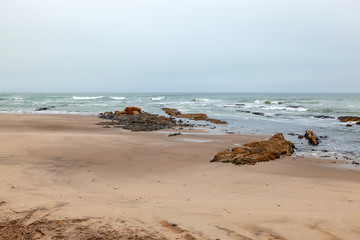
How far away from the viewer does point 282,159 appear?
8.97m

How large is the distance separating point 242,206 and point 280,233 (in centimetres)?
102

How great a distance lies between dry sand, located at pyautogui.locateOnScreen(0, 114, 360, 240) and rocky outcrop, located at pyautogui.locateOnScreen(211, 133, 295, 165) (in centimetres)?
34

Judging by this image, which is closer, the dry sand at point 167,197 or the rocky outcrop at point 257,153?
the dry sand at point 167,197

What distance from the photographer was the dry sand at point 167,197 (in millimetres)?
3311

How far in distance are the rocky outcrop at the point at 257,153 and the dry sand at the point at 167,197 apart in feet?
1.11

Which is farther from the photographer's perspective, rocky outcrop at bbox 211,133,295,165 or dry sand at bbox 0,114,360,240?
rocky outcrop at bbox 211,133,295,165

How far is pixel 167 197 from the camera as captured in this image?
15.9 feet

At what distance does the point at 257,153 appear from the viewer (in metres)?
8.86

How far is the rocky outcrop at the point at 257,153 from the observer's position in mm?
8148

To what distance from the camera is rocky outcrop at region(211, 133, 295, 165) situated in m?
8.15

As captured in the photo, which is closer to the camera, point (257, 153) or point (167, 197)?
point (167, 197)

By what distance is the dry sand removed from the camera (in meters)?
3.31

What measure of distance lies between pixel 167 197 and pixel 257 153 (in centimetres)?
492

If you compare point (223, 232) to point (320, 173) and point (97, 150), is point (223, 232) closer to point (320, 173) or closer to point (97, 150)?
point (320, 173)
